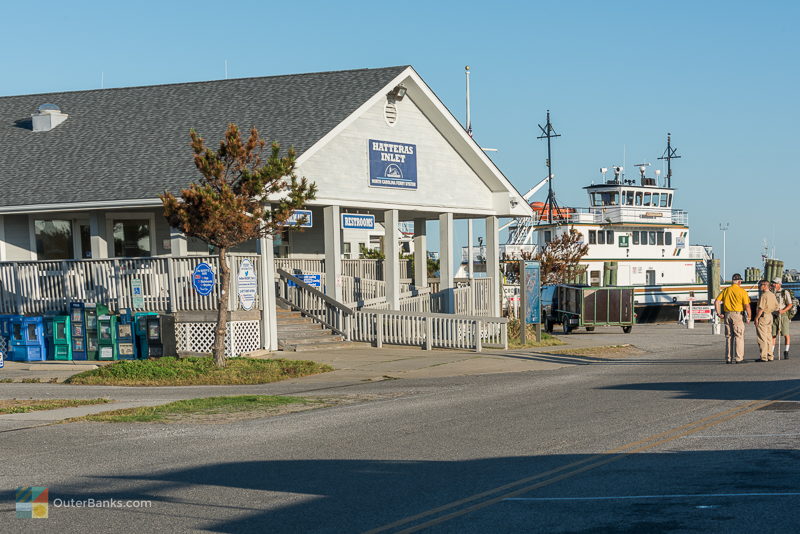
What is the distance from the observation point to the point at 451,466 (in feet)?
32.6

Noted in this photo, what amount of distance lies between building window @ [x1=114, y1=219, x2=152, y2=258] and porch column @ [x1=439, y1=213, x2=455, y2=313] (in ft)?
29.1

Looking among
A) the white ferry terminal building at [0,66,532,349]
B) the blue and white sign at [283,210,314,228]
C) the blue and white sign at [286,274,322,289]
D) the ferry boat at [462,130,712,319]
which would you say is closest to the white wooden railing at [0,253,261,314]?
the white ferry terminal building at [0,66,532,349]

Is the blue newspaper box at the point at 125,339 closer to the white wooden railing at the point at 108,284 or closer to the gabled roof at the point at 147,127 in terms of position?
the white wooden railing at the point at 108,284

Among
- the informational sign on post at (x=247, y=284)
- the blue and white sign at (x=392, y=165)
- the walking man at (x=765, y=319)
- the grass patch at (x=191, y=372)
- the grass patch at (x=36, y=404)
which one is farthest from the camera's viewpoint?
the blue and white sign at (x=392, y=165)

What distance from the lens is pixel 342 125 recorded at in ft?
84.8

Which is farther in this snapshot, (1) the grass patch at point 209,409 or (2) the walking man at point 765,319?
(2) the walking man at point 765,319

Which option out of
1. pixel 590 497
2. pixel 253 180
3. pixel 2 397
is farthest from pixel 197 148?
pixel 590 497

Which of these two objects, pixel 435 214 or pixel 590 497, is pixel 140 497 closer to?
pixel 590 497

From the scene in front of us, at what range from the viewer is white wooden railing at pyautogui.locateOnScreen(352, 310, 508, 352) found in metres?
25.9

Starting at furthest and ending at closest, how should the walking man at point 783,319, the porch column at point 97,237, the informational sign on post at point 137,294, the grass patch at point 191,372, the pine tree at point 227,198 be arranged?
1. the porch column at point 97,237
2. the informational sign on post at point 137,294
3. the walking man at point 783,319
4. the grass patch at point 191,372
5. the pine tree at point 227,198

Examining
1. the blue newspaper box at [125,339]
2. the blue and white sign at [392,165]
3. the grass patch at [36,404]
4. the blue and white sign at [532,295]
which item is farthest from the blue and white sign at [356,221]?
the grass patch at [36,404]

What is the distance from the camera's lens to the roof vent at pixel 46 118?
2941 cm

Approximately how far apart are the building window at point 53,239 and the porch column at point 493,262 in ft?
42.8

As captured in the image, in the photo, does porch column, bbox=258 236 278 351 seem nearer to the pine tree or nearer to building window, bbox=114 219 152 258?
the pine tree
